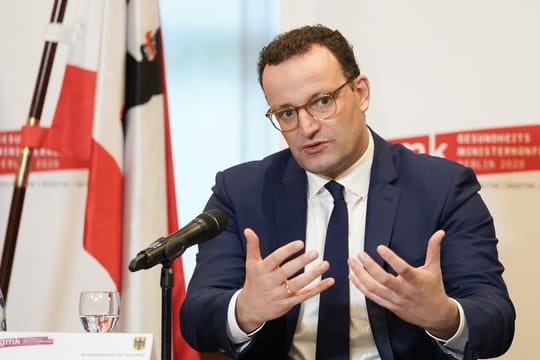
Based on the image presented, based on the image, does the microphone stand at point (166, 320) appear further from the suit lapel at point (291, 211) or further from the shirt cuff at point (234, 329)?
the suit lapel at point (291, 211)

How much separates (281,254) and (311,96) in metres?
0.65

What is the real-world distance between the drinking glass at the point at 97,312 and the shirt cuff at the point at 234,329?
0.98 ft

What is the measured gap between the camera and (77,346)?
5.43 feet

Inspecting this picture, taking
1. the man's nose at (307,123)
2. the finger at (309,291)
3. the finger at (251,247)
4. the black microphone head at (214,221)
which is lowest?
the finger at (309,291)

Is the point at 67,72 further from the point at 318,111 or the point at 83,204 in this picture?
the point at 318,111

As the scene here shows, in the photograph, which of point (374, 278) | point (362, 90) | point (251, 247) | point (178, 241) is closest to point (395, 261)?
point (374, 278)

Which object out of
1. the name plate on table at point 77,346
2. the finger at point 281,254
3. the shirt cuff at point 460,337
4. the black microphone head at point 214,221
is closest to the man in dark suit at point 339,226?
the shirt cuff at point 460,337

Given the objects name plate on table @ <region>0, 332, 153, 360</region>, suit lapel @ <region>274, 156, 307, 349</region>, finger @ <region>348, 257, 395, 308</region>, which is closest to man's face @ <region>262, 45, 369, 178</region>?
suit lapel @ <region>274, 156, 307, 349</region>

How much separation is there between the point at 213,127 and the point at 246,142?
0.17m

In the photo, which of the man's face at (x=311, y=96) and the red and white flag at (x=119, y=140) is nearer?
the man's face at (x=311, y=96)

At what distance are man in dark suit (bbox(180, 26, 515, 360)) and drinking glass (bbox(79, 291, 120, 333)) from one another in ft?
0.91

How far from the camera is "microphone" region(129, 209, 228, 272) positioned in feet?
5.36

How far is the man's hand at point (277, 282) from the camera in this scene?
5.91 feet

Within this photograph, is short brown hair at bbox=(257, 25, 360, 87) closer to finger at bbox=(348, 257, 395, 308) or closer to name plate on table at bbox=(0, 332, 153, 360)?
finger at bbox=(348, 257, 395, 308)
